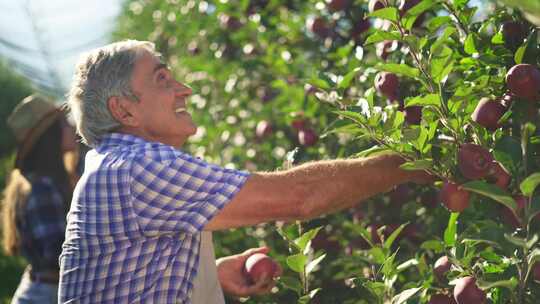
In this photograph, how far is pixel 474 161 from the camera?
1698 millimetres

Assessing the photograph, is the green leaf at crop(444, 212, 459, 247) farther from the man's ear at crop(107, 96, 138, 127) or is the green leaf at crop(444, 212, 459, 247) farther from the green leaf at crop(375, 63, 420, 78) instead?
the man's ear at crop(107, 96, 138, 127)

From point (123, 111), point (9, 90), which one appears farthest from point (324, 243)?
point (9, 90)

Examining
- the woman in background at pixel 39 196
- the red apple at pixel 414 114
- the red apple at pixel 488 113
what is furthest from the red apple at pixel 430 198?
the woman in background at pixel 39 196

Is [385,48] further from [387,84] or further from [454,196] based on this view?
[454,196]

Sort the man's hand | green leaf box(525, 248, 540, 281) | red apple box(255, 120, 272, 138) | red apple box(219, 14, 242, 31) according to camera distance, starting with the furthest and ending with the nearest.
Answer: red apple box(219, 14, 242, 31), red apple box(255, 120, 272, 138), the man's hand, green leaf box(525, 248, 540, 281)

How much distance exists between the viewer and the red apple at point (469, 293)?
1712 millimetres

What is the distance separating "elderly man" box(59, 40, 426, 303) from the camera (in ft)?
6.20

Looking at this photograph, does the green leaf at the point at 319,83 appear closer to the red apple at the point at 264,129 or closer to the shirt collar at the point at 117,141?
the shirt collar at the point at 117,141

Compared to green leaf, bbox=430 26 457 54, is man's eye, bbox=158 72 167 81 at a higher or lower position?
lower

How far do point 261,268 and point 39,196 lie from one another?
1746 millimetres

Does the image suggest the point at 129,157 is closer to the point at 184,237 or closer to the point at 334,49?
the point at 184,237

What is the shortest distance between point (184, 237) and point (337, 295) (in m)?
0.76

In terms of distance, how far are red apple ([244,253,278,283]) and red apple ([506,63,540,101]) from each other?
2.59ft

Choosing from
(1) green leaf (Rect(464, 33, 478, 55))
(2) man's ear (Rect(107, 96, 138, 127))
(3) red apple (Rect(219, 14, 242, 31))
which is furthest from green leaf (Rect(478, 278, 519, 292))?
(3) red apple (Rect(219, 14, 242, 31))
